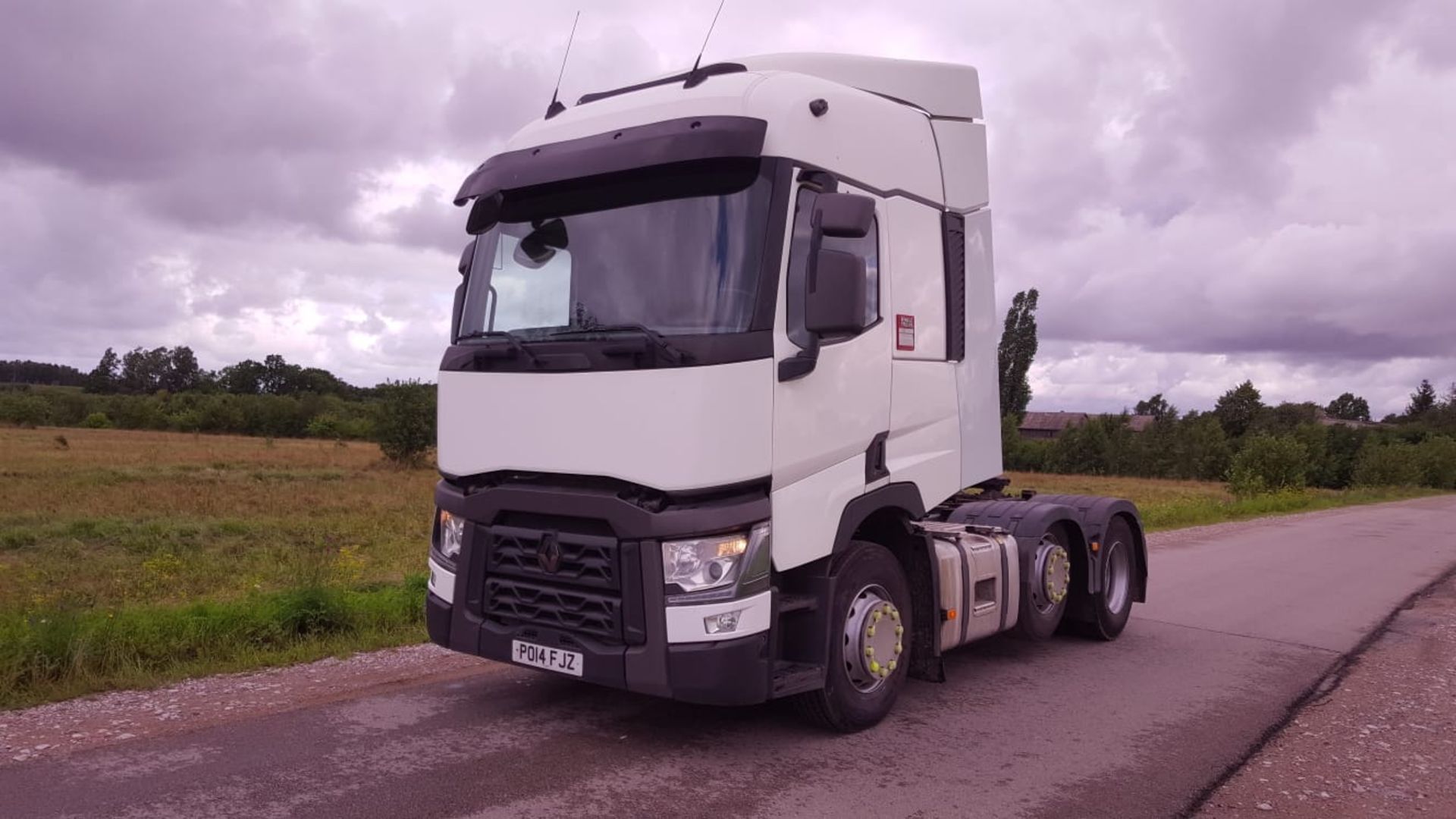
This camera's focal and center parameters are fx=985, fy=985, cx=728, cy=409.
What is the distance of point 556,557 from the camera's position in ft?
15.0

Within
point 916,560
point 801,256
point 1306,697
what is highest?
point 801,256

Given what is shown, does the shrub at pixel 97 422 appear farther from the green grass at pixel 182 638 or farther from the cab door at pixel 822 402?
the cab door at pixel 822 402

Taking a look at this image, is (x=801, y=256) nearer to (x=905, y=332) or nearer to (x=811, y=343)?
(x=811, y=343)

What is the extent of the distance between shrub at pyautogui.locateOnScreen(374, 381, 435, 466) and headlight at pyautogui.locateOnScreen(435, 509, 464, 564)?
39601mm

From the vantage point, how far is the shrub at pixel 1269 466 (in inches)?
1427

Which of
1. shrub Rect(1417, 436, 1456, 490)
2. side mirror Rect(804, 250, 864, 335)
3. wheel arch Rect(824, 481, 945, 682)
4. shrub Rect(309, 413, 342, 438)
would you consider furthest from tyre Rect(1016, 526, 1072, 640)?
shrub Rect(309, 413, 342, 438)

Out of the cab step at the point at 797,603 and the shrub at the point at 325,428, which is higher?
the shrub at the point at 325,428

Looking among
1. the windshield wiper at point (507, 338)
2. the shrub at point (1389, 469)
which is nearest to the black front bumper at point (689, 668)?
the windshield wiper at point (507, 338)

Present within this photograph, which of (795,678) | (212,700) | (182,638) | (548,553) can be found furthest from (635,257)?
(182,638)

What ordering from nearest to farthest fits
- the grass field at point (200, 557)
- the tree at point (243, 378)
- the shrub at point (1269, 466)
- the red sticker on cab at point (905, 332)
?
the red sticker on cab at point (905, 332) < the grass field at point (200, 557) < the shrub at point (1269, 466) < the tree at point (243, 378)

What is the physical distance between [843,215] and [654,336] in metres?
1.05

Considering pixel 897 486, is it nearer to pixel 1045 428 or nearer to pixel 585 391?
pixel 585 391

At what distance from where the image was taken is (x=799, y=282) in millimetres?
4527

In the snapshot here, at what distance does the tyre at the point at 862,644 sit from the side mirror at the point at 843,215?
1633 mm
